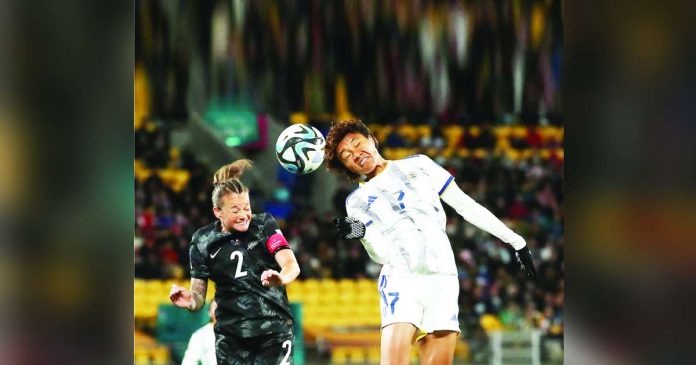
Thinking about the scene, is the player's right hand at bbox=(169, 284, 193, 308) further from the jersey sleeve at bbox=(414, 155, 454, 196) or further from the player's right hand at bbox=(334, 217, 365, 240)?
the jersey sleeve at bbox=(414, 155, 454, 196)

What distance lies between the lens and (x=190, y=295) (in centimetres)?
615

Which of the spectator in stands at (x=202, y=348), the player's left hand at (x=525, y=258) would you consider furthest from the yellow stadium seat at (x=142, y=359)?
the player's left hand at (x=525, y=258)

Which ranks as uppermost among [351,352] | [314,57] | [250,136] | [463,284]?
[314,57]

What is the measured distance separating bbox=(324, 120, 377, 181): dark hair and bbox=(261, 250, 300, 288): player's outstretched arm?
0.80 m

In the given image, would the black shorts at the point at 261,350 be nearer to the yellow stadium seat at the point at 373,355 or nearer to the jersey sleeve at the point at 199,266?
the jersey sleeve at the point at 199,266

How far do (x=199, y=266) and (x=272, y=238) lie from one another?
52 cm

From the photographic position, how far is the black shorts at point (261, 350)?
609cm

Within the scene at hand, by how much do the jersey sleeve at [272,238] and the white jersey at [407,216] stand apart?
0.53 meters
